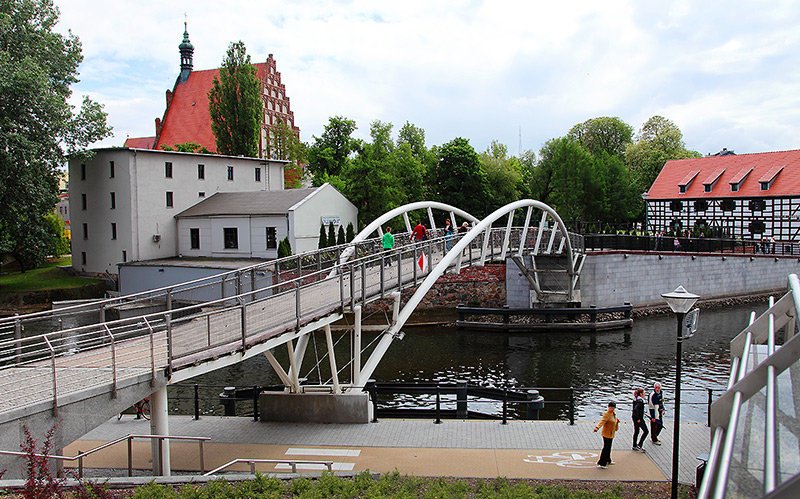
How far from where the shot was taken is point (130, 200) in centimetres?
3856

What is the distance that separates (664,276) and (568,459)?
2975 cm

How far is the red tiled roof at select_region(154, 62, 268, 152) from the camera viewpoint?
6681 centimetres

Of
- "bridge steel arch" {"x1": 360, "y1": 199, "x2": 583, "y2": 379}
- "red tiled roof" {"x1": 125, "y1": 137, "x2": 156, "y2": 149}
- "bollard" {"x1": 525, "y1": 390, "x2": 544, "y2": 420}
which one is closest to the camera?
"bollard" {"x1": 525, "y1": 390, "x2": 544, "y2": 420}

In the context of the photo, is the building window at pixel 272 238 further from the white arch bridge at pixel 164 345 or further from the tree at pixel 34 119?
the white arch bridge at pixel 164 345

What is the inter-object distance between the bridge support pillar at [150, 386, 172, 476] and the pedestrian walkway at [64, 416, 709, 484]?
1.21 metres

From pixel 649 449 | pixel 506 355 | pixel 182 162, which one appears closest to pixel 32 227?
pixel 182 162

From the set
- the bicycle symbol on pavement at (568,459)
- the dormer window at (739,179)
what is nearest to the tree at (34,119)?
the bicycle symbol on pavement at (568,459)

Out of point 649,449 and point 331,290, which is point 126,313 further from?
point 649,449

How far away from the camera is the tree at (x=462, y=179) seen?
53594 millimetres

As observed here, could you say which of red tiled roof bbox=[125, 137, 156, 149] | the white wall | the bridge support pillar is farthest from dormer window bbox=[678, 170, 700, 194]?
red tiled roof bbox=[125, 137, 156, 149]

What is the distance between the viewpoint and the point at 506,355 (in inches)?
1077

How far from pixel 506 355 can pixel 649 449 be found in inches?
576

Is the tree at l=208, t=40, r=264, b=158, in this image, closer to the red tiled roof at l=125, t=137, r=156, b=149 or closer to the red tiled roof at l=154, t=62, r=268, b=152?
the red tiled roof at l=154, t=62, r=268, b=152

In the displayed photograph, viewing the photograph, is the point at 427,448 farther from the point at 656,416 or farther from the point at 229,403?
the point at 229,403
